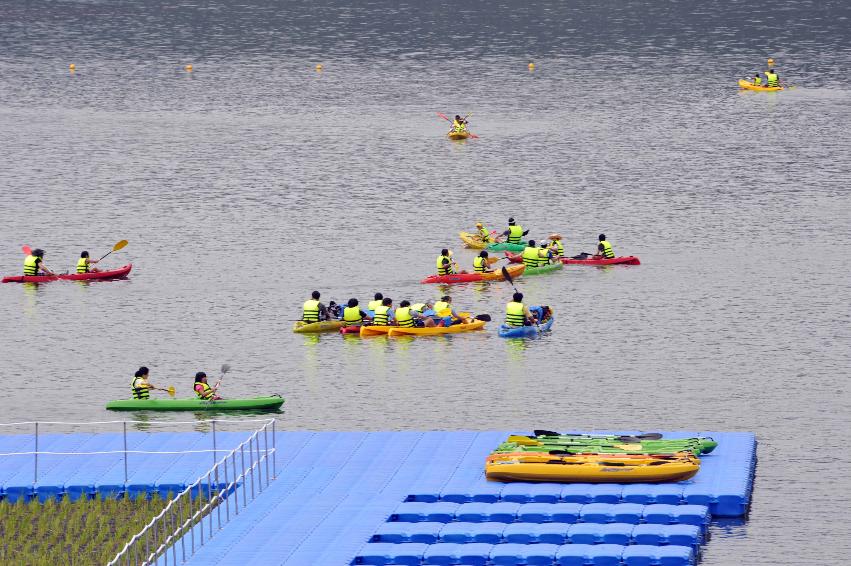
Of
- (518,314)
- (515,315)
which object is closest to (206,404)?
(515,315)

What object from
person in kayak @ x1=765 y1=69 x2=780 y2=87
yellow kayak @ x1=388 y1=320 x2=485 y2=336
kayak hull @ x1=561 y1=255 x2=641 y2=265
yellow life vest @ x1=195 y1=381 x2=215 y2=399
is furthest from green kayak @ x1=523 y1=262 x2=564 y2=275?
person in kayak @ x1=765 y1=69 x2=780 y2=87

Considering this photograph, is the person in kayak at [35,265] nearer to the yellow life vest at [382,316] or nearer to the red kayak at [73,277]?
the red kayak at [73,277]

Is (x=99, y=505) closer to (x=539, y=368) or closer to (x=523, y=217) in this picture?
(x=539, y=368)

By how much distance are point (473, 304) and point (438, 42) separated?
106 m

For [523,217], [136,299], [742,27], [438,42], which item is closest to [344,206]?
[523,217]

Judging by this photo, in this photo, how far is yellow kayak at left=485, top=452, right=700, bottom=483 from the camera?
52.7 meters

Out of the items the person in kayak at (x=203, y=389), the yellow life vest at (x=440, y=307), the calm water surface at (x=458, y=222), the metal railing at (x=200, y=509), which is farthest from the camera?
the yellow life vest at (x=440, y=307)

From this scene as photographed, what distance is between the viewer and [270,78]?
165 meters

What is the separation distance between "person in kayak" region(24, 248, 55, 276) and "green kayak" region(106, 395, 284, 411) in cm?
2479

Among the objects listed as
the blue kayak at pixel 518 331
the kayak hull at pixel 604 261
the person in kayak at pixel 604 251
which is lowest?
the blue kayak at pixel 518 331

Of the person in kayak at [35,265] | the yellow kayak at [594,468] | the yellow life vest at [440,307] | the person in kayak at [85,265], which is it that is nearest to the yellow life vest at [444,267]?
the yellow life vest at [440,307]

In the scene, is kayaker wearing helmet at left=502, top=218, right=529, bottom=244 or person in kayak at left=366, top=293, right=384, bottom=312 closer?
person in kayak at left=366, top=293, right=384, bottom=312

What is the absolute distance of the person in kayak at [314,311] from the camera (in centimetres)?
7819

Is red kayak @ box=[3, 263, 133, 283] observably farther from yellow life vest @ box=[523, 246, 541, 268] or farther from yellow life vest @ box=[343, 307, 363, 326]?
yellow life vest @ box=[523, 246, 541, 268]
